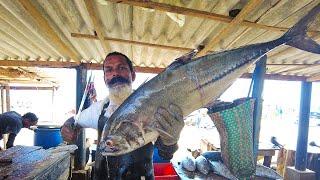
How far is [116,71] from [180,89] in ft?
4.11

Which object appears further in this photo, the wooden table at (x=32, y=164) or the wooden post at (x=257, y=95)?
the wooden table at (x=32, y=164)

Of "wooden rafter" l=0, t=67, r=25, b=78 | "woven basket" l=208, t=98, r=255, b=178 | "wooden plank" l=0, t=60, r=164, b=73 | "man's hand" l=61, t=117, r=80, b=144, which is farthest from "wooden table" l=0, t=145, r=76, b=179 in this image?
"wooden rafter" l=0, t=67, r=25, b=78

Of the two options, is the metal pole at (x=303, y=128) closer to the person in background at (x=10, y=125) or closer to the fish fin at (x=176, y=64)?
the fish fin at (x=176, y=64)

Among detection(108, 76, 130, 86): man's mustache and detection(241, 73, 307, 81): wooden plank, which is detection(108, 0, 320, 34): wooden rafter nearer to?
detection(108, 76, 130, 86): man's mustache

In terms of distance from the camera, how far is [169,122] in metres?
2.21

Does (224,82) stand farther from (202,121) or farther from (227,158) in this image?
(202,121)

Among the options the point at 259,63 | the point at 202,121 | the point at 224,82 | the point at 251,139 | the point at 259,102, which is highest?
the point at 259,63

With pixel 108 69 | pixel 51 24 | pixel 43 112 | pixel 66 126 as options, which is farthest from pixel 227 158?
pixel 43 112

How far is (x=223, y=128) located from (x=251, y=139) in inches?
11.7

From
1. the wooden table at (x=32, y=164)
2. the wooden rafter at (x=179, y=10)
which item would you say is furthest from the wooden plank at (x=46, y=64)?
the wooden rafter at (x=179, y=10)

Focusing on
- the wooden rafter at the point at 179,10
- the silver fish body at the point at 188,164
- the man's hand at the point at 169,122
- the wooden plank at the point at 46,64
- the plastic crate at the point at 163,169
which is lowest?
the plastic crate at the point at 163,169

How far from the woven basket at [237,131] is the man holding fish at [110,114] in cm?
40

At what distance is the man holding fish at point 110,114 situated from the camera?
2.27 meters

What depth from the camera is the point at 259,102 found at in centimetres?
253
